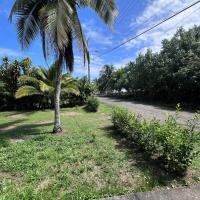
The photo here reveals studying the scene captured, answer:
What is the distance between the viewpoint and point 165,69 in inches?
939

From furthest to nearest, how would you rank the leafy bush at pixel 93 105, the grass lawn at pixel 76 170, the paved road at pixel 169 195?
the leafy bush at pixel 93 105 → the grass lawn at pixel 76 170 → the paved road at pixel 169 195

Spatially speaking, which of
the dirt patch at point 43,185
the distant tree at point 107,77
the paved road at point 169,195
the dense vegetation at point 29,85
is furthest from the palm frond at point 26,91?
the distant tree at point 107,77

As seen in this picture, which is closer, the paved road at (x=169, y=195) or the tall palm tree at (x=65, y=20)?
the paved road at (x=169, y=195)

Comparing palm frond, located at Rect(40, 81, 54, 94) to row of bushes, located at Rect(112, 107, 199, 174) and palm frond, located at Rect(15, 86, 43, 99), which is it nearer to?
palm frond, located at Rect(15, 86, 43, 99)

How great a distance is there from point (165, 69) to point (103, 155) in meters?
19.5

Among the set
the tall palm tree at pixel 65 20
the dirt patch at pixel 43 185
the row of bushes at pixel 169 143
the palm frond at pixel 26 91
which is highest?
the tall palm tree at pixel 65 20

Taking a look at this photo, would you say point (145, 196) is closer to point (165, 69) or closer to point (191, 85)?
point (191, 85)

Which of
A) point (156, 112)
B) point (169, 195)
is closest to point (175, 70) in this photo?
point (156, 112)

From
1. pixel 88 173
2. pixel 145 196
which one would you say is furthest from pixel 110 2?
pixel 145 196

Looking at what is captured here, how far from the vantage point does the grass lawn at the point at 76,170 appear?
430cm

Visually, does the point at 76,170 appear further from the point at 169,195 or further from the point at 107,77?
the point at 107,77

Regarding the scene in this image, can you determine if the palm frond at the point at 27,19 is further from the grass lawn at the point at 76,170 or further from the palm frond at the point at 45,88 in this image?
the palm frond at the point at 45,88

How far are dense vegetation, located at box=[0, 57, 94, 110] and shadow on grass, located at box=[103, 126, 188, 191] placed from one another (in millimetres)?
11207

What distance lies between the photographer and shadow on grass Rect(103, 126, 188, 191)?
4508mm
